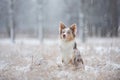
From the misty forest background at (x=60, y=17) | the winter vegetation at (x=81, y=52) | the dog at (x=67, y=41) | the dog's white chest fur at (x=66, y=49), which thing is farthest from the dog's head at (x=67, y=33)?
the misty forest background at (x=60, y=17)

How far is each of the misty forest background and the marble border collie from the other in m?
4.70

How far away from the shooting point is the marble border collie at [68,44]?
22.3ft

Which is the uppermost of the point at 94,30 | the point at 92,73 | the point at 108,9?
the point at 108,9

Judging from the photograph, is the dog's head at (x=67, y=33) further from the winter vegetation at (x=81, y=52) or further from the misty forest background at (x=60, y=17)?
the misty forest background at (x=60, y=17)

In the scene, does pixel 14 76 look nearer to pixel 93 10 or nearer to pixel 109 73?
pixel 109 73

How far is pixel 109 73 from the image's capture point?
21.2 feet

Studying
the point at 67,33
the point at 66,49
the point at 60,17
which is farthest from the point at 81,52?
the point at 60,17

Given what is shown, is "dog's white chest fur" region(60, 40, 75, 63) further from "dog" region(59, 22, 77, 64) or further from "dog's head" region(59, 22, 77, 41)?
"dog's head" region(59, 22, 77, 41)

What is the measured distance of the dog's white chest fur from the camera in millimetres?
6922

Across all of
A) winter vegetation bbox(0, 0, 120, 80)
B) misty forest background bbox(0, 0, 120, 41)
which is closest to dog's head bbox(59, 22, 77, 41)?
winter vegetation bbox(0, 0, 120, 80)

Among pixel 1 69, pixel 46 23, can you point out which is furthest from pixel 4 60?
pixel 46 23

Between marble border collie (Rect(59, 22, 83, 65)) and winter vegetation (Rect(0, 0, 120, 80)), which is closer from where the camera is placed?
winter vegetation (Rect(0, 0, 120, 80))

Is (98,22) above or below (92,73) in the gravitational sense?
above

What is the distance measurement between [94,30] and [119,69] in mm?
14433
